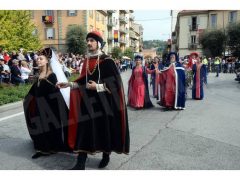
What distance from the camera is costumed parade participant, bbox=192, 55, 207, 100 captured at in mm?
12859

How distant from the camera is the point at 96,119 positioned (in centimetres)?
470

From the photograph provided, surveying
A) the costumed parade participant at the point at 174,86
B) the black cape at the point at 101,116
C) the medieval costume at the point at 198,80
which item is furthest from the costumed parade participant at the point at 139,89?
the black cape at the point at 101,116

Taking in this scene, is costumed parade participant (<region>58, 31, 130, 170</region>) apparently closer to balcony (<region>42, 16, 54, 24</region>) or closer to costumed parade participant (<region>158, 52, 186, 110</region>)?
costumed parade participant (<region>158, 52, 186, 110</region>)

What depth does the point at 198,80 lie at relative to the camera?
13.5 metres

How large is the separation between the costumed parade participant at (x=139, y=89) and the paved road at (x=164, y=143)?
670 millimetres

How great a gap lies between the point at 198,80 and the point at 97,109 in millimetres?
9417

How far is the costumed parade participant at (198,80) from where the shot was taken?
42.2 ft

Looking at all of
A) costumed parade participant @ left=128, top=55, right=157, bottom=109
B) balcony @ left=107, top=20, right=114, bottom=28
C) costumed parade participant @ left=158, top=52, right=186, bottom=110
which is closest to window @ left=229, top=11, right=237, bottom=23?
balcony @ left=107, top=20, right=114, bottom=28

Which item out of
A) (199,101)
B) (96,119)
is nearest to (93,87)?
(96,119)

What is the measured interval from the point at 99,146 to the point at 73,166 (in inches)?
21.0

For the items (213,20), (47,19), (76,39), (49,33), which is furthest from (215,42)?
(47,19)

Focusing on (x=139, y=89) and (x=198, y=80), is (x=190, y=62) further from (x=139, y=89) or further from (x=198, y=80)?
(x=139, y=89)

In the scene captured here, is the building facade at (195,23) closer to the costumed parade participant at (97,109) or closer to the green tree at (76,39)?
the green tree at (76,39)

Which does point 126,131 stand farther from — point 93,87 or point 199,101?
point 199,101
